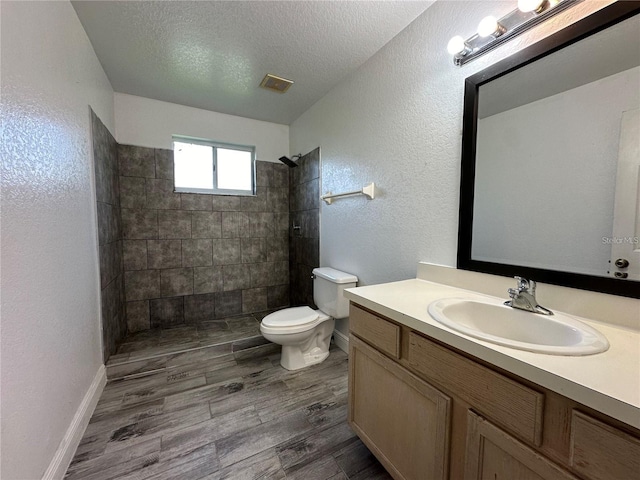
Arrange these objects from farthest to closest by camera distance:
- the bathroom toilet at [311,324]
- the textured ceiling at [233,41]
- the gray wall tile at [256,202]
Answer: the gray wall tile at [256,202]
the bathroom toilet at [311,324]
the textured ceiling at [233,41]

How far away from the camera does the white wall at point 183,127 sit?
7.76ft

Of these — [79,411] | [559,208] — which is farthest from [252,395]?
[559,208]

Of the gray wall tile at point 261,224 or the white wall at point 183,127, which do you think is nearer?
the white wall at point 183,127

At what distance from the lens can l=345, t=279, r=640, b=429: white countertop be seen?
19.2 inches

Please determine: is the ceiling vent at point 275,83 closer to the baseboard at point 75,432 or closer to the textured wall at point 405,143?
the textured wall at point 405,143

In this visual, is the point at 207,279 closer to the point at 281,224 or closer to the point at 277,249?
the point at 277,249

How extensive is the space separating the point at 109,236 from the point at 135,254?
0.57 metres

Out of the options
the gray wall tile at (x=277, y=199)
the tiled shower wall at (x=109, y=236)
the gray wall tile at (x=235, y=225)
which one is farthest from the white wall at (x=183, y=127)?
the gray wall tile at (x=235, y=225)

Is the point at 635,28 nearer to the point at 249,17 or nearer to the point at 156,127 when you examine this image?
the point at 249,17

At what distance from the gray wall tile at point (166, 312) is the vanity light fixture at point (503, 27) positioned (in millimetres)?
2973

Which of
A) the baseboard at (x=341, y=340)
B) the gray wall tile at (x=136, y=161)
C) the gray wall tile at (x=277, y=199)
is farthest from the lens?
the gray wall tile at (x=277, y=199)

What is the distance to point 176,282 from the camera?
262cm

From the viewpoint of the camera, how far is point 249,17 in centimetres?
145

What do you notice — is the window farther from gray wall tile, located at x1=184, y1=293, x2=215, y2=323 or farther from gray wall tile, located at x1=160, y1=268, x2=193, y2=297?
gray wall tile, located at x1=184, y1=293, x2=215, y2=323
